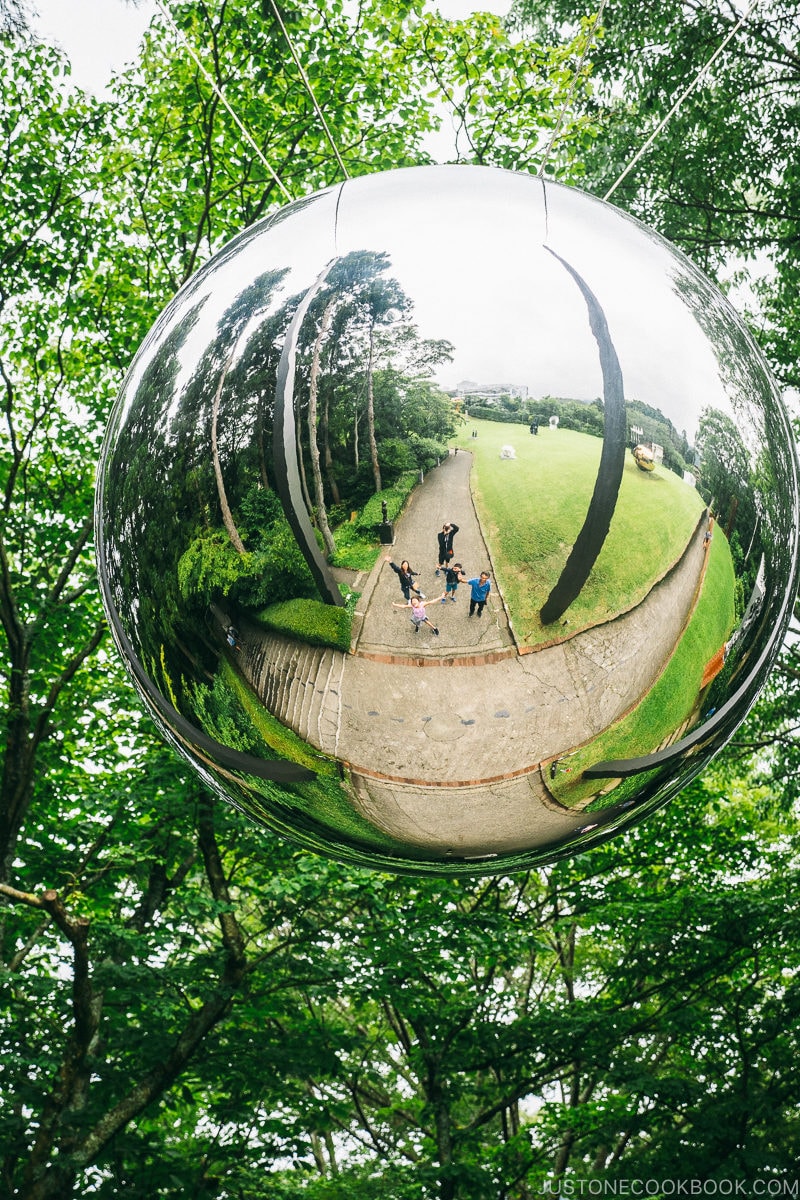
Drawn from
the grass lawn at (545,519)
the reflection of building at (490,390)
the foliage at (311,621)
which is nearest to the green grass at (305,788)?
the foliage at (311,621)

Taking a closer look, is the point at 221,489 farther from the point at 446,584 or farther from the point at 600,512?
the point at 600,512

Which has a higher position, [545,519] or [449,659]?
[545,519]

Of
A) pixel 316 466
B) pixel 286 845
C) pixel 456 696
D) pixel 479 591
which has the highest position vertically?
pixel 286 845

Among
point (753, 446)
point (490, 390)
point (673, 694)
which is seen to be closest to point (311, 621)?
point (490, 390)

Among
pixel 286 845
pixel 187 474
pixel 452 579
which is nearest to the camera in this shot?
pixel 452 579

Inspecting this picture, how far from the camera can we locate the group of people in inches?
51.4

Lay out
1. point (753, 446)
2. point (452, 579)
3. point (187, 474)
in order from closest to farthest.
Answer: point (452, 579) < point (187, 474) < point (753, 446)

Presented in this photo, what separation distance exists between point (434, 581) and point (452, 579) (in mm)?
24

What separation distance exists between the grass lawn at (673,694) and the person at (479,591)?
0.97 feet

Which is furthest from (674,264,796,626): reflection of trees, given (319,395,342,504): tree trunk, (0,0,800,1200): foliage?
(0,0,800,1200): foliage

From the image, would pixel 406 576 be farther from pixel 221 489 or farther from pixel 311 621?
pixel 221 489

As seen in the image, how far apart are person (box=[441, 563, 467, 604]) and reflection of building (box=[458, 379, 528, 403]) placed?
24cm

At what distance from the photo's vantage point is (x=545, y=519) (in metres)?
1.33

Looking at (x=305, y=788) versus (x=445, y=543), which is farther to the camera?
(x=305, y=788)
